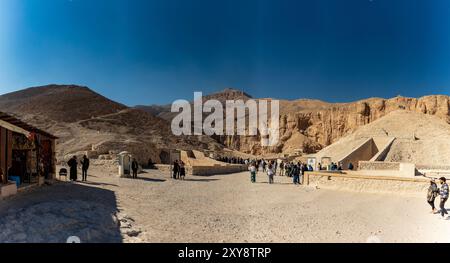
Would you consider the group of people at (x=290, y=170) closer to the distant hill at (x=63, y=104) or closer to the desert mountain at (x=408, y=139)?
the desert mountain at (x=408, y=139)

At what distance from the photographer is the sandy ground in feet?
23.1

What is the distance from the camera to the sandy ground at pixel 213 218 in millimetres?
7047

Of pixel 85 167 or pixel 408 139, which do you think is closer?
pixel 85 167

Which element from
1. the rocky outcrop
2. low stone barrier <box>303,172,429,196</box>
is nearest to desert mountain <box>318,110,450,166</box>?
the rocky outcrop

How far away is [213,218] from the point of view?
30.8 feet

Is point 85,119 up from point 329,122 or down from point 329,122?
down

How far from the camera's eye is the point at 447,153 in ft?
103

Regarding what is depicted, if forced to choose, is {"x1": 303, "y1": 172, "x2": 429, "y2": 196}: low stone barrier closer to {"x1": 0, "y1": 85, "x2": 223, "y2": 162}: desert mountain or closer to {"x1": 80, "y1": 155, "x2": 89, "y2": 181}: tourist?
{"x1": 80, "y1": 155, "x2": 89, "y2": 181}: tourist

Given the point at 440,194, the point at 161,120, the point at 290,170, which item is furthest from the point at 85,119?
the point at 440,194

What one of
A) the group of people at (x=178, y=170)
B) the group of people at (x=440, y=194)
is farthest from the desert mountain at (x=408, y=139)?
the group of people at (x=440, y=194)

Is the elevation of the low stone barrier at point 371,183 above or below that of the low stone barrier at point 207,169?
above

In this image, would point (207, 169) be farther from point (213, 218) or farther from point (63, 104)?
point (63, 104)

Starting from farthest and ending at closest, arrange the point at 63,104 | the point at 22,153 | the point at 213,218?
1. the point at 63,104
2. the point at 22,153
3. the point at 213,218
